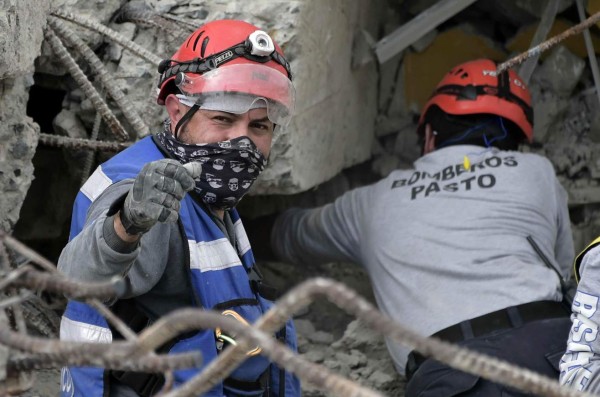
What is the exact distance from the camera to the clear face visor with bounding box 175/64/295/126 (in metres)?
2.51

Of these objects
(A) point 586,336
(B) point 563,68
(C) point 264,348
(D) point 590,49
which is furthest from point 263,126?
(B) point 563,68

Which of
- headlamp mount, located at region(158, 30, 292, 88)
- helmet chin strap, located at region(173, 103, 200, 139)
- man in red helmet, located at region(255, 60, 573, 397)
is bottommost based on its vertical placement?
man in red helmet, located at region(255, 60, 573, 397)

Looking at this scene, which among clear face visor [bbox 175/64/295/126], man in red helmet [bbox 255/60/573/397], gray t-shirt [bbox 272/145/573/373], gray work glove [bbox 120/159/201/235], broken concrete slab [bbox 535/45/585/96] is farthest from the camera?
broken concrete slab [bbox 535/45/585/96]

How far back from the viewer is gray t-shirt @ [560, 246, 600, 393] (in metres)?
2.40

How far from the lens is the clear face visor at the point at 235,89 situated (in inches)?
99.0

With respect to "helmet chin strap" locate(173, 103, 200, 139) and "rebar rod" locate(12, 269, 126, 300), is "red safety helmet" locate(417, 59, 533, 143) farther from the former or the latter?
"rebar rod" locate(12, 269, 126, 300)

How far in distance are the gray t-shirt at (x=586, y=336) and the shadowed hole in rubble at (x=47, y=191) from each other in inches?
75.4

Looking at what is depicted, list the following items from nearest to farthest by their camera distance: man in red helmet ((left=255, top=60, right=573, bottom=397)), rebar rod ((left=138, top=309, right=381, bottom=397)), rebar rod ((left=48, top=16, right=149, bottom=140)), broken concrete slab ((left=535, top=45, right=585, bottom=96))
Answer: rebar rod ((left=138, top=309, right=381, bottom=397))
rebar rod ((left=48, top=16, right=149, bottom=140))
man in red helmet ((left=255, top=60, right=573, bottom=397))
broken concrete slab ((left=535, top=45, right=585, bottom=96))

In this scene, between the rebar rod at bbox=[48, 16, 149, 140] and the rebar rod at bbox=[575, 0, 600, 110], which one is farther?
the rebar rod at bbox=[575, 0, 600, 110]

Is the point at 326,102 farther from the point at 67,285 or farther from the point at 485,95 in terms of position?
the point at 67,285

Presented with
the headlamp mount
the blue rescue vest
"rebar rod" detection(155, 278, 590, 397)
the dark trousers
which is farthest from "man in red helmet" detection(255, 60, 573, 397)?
"rebar rod" detection(155, 278, 590, 397)

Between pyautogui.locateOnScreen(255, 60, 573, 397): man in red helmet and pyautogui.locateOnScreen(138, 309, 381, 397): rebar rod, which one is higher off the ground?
pyautogui.locateOnScreen(138, 309, 381, 397): rebar rod

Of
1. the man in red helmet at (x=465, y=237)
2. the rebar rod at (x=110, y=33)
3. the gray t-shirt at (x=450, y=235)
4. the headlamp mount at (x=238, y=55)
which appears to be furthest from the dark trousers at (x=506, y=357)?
the rebar rod at (x=110, y=33)

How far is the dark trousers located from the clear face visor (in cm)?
112
